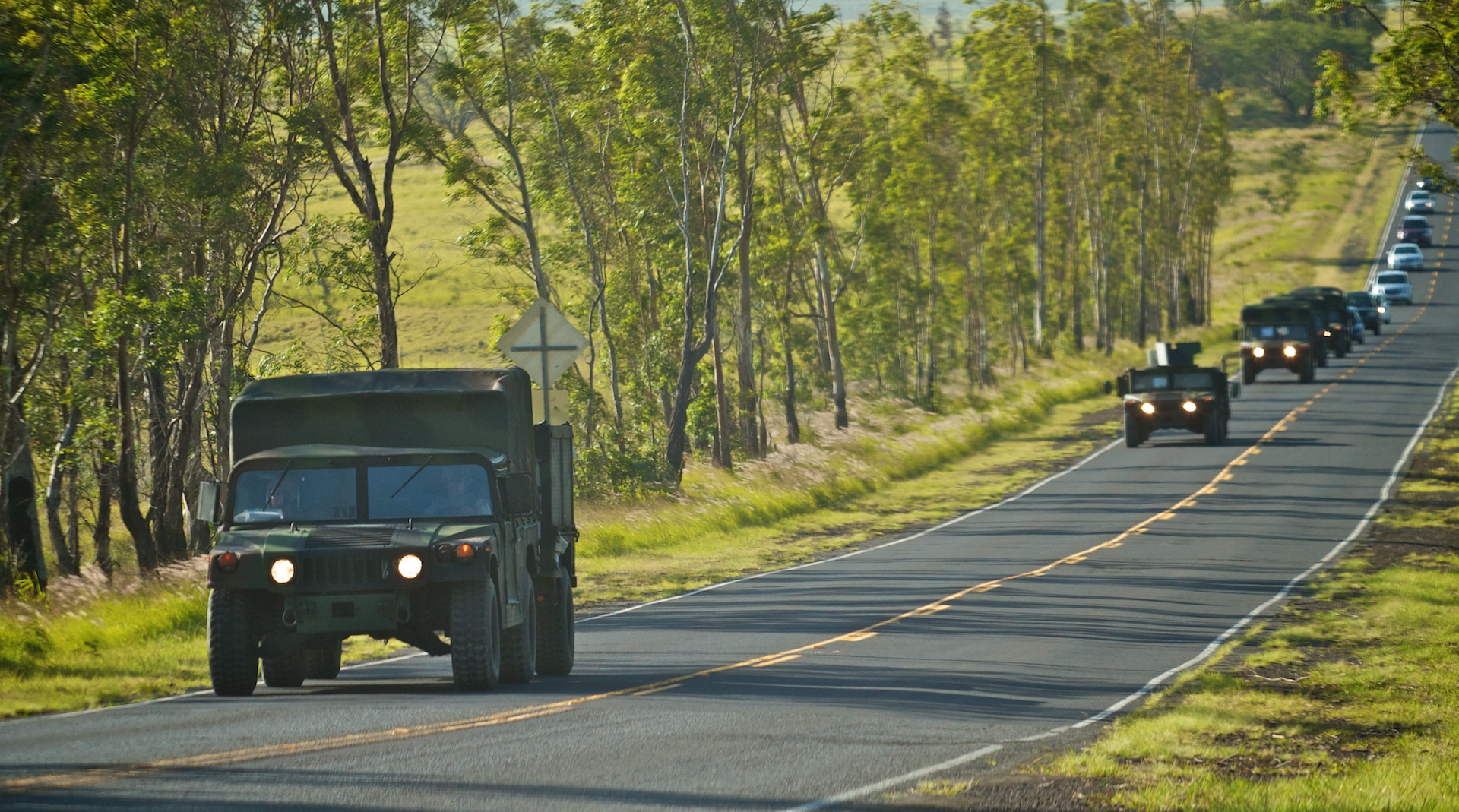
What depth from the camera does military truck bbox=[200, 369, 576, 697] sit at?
440 inches

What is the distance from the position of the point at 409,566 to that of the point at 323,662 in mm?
3221

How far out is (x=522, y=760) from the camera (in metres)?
9.52

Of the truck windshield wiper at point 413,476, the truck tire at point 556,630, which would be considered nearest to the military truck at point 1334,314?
the truck tire at point 556,630

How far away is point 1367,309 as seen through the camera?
72375 mm

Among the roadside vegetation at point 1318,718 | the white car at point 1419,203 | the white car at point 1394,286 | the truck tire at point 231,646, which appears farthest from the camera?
the white car at point 1419,203

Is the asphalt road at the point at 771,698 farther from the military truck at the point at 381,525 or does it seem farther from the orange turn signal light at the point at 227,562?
the orange turn signal light at the point at 227,562

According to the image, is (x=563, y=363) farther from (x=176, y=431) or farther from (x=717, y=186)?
(x=717, y=186)

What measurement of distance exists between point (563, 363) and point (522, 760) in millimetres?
10646

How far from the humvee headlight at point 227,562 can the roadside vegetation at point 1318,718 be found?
5.65 meters

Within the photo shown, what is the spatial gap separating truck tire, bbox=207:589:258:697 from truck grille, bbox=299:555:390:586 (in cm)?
63

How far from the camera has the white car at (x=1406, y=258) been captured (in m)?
99.4

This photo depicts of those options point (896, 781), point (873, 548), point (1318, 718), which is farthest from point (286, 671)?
point (873, 548)

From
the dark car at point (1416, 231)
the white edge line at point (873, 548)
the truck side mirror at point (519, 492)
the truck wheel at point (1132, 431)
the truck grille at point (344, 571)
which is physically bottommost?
the white edge line at point (873, 548)

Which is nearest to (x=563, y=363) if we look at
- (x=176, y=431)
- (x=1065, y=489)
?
(x=176, y=431)
